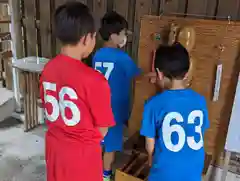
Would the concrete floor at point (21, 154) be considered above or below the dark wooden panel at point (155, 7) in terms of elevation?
below

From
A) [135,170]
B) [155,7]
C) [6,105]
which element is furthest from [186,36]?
[6,105]

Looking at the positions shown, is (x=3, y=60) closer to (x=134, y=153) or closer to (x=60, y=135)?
(x=134, y=153)

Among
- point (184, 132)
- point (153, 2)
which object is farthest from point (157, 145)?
point (153, 2)

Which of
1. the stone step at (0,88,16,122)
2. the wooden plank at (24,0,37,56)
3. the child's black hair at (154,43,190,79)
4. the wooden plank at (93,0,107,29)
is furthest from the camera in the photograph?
the stone step at (0,88,16,122)

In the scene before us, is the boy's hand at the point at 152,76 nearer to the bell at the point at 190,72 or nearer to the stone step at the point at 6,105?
the bell at the point at 190,72

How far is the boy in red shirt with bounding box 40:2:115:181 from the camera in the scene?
1.18m

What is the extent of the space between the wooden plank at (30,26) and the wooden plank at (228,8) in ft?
6.26

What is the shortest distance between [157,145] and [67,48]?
64cm

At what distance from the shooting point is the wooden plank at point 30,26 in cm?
304

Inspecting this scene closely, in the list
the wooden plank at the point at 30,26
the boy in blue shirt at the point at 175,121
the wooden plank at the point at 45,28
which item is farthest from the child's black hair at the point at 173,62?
the wooden plank at the point at 30,26

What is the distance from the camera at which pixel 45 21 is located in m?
2.98

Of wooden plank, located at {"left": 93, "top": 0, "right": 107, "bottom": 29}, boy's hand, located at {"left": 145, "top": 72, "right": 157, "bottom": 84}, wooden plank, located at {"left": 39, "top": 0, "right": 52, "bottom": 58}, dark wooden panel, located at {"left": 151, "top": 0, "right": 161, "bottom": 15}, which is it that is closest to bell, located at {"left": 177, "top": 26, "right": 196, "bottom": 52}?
boy's hand, located at {"left": 145, "top": 72, "right": 157, "bottom": 84}

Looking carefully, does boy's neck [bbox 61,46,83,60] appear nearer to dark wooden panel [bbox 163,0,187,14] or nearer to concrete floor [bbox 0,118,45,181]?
dark wooden panel [bbox 163,0,187,14]

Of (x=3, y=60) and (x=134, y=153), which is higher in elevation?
(x=3, y=60)
